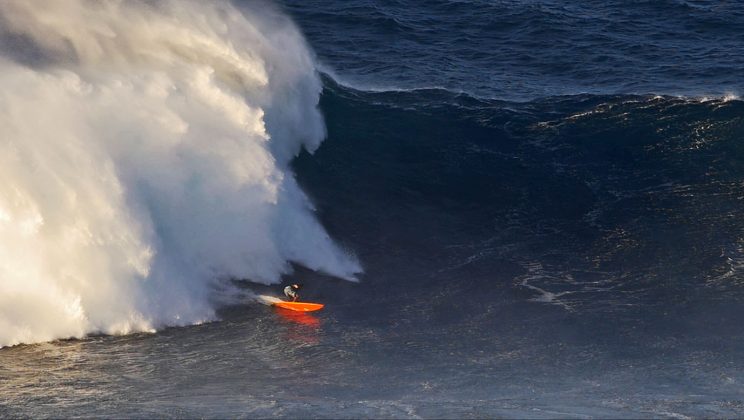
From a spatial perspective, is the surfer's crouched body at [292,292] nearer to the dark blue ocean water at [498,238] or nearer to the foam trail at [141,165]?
the dark blue ocean water at [498,238]

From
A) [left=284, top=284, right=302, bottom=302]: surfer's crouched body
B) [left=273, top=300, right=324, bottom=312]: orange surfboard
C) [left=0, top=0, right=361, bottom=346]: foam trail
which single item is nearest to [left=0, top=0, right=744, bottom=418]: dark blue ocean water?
[left=273, top=300, right=324, bottom=312]: orange surfboard

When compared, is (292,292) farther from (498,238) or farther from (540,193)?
(540,193)

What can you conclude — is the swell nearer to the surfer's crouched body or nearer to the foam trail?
the foam trail

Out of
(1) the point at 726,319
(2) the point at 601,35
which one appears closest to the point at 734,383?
(1) the point at 726,319

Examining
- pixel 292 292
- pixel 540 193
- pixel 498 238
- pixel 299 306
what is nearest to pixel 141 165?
pixel 292 292

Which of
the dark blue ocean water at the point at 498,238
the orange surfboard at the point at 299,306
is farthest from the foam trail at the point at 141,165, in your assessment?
the orange surfboard at the point at 299,306

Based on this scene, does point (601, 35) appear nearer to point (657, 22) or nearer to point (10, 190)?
point (657, 22)
